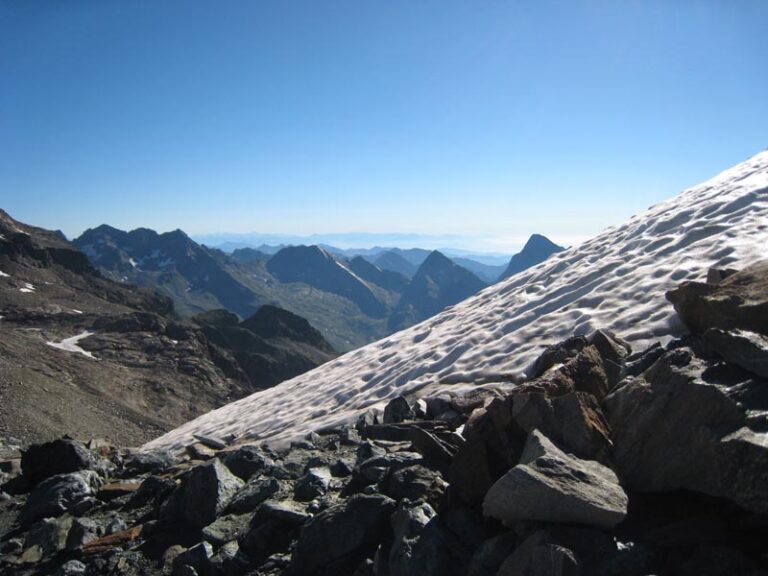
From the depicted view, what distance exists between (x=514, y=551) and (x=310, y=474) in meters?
4.59

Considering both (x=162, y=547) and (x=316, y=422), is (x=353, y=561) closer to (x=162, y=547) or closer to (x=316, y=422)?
(x=162, y=547)

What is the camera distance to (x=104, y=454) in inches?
544

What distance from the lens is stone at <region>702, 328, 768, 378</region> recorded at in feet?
16.8

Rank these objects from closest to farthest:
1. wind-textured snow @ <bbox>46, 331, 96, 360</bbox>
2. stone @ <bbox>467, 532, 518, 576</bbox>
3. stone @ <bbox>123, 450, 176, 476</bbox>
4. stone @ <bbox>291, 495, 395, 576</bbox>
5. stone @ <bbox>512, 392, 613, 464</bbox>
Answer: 1. stone @ <bbox>467, 532, 518, 576</bbox>
2. stone @ <bbox>512, 392, 613, 464</bbox>
3. stone @ <bbox>291, 495, 395, 576</bbox>
4. stone @ <bbox>123, 450, 176, 476</bbox>
5. wind-textured snow @ <bbox>46, 331, 96, 360</bbox>

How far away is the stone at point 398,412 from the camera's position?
36.7 ft

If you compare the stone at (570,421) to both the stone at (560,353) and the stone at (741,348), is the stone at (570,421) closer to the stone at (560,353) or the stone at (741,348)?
the stone at (741,348)

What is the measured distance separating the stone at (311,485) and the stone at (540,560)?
406cm

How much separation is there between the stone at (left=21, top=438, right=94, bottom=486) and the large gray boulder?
11.2 m

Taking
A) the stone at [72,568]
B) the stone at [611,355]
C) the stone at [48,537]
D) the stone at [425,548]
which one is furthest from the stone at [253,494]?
the stone at [611,355]

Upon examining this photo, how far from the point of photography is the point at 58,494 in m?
9.99

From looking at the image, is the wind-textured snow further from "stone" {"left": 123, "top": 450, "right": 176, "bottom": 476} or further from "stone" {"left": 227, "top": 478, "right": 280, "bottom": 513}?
"stone" {"left": 227, "top": 478, "right": 280, "bottom": 513}

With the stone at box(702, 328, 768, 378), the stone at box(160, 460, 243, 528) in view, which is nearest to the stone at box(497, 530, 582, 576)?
the stone at box(702, 328, 768, 378)

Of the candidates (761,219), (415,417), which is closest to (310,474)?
(415,417)

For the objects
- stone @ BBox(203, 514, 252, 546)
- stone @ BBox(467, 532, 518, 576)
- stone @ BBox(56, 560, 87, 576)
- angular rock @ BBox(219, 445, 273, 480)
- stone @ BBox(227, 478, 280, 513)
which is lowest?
stone @ BBox(56, 560, 87, 576)
